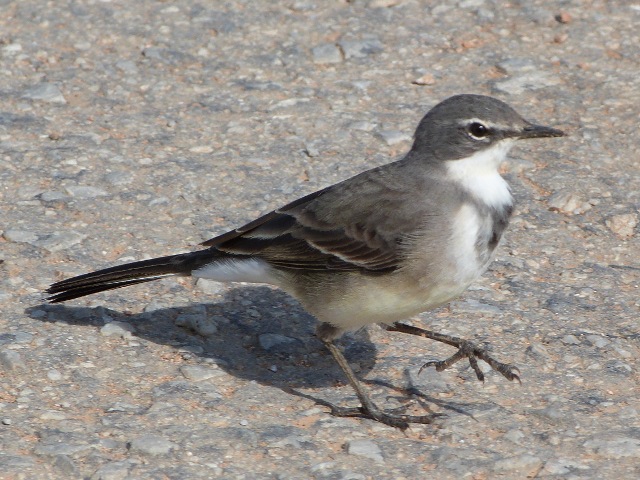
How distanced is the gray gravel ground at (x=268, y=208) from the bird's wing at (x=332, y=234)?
66cm

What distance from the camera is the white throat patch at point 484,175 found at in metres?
6.53

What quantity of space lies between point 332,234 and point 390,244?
1.34 feet

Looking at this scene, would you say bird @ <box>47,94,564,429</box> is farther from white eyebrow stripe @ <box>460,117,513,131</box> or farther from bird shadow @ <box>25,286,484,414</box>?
bird shadow @ <box>25,286,484,414</box>

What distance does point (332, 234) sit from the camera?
6.64 m

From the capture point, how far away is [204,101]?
31.9ft

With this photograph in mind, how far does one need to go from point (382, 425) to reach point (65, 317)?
7.21 feet

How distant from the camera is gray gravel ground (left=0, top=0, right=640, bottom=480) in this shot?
5957mm

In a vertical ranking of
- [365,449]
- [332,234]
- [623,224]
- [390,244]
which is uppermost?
[390,244]

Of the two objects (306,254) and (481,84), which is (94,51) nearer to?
(481,84)

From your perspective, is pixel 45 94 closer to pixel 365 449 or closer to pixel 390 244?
pixel 390 244

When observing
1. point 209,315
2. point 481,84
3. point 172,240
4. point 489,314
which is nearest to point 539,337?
point 489,314

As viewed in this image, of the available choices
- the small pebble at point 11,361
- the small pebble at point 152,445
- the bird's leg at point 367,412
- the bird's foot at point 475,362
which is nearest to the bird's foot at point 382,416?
the bird's leg at point 367,412

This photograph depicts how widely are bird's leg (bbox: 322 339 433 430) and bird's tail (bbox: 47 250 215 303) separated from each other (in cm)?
115

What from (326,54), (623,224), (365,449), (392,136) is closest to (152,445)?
(365,449)
